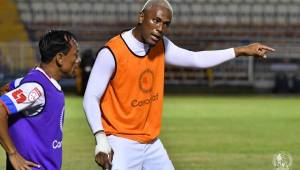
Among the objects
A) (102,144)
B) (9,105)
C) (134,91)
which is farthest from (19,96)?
(134,91)

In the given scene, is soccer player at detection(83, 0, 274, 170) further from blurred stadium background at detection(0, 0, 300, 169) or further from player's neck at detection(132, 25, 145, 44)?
blurred stadium background at detection(0, 0, 300, 169)

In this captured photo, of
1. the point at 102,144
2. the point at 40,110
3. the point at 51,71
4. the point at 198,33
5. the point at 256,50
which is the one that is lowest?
the point at 198,33

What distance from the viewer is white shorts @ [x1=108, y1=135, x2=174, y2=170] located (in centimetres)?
594

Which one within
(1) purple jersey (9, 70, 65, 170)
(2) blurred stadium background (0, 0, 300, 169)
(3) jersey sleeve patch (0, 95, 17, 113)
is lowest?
(2) blurred stadium background (0, 0, 300, 169)

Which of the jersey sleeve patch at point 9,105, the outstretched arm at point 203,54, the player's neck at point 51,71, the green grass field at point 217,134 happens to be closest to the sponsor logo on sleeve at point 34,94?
the jersey sleeve patch at point 9,105

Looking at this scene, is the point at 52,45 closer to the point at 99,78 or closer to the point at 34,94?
the point at 34,94

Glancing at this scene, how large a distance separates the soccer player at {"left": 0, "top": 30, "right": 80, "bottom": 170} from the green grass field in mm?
5061

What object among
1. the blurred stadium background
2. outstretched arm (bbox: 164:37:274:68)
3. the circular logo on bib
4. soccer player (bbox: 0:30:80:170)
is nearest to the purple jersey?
soccer player (bbox: 0:30:80:170)

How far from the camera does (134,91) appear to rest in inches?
237

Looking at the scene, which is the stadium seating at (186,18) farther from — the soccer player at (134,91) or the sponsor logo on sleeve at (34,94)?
the sponsor logo on sleeve at (34,94)

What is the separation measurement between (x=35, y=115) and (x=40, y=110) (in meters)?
0.04

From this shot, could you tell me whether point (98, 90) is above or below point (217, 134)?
above

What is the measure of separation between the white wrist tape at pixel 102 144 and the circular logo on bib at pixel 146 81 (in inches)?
23.3

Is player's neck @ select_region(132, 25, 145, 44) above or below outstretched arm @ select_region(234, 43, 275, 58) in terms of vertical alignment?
above
